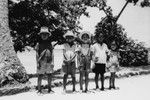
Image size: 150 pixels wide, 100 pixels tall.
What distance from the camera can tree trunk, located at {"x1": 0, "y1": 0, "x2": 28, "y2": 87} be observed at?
10.8 meters

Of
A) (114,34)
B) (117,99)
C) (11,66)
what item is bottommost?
(117,99)

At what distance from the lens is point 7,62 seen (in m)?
11.2

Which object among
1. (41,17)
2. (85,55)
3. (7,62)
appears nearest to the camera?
(85,55)

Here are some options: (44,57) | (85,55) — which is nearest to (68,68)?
(85,55)

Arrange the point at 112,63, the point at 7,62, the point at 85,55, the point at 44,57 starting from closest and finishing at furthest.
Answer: the point at 44,57
the point at 85,55
the point at 112,63
the point at 7,62

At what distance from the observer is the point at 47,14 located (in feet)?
53.3

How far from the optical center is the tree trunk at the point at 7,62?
35.6 feet

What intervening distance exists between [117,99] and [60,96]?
5.70 feet

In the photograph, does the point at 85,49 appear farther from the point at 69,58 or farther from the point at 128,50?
the point at 128,50

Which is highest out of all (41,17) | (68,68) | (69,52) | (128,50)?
(41,17)

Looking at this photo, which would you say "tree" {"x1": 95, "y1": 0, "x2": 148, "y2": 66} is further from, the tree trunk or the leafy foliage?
the tree trunk

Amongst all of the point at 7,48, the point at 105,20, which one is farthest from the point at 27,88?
the point at 105,20

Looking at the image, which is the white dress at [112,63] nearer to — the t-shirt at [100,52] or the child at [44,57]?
the t-shirt at [100,52]

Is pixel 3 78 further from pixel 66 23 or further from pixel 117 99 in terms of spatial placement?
pixel 66 23
